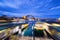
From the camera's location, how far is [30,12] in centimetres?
169

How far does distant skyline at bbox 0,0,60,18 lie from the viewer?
1665 millimetres

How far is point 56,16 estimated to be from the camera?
1.65m

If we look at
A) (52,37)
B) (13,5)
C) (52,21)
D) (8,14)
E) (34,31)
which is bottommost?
(52,37)

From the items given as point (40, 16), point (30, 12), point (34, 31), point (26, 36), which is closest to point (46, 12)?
point (40, 16)

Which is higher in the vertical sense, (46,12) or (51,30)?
(46,12)

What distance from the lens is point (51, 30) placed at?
1.66 metres

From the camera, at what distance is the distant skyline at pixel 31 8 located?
1665 millimetres

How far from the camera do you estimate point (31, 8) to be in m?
1.69

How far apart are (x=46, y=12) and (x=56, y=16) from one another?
→ 6.9 inches

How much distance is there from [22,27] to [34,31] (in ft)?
0.70

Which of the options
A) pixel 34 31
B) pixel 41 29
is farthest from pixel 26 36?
pixel 41 29

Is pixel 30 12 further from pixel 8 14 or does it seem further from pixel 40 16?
pixel 8 14

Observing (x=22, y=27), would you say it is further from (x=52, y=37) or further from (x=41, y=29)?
(x=52, y=37)

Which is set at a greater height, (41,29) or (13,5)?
(13,5)
